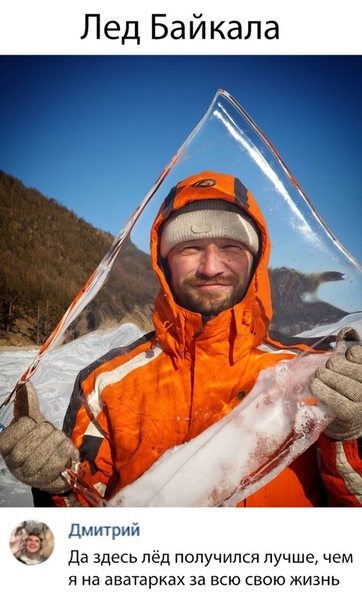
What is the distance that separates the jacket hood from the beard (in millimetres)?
11

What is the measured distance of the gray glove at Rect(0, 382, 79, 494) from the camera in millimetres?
985

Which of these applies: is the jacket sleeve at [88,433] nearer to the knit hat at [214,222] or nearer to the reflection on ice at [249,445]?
the reflection on ice at [249,445]

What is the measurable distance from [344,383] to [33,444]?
0.59m

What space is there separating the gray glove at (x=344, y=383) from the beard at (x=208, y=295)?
0.21 meters

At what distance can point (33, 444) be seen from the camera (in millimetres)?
986

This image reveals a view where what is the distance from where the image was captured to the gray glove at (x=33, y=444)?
0.98 m

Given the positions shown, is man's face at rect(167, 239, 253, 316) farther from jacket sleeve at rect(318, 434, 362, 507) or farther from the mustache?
jacket sleeve at rect(318, 434, 362, 507)
